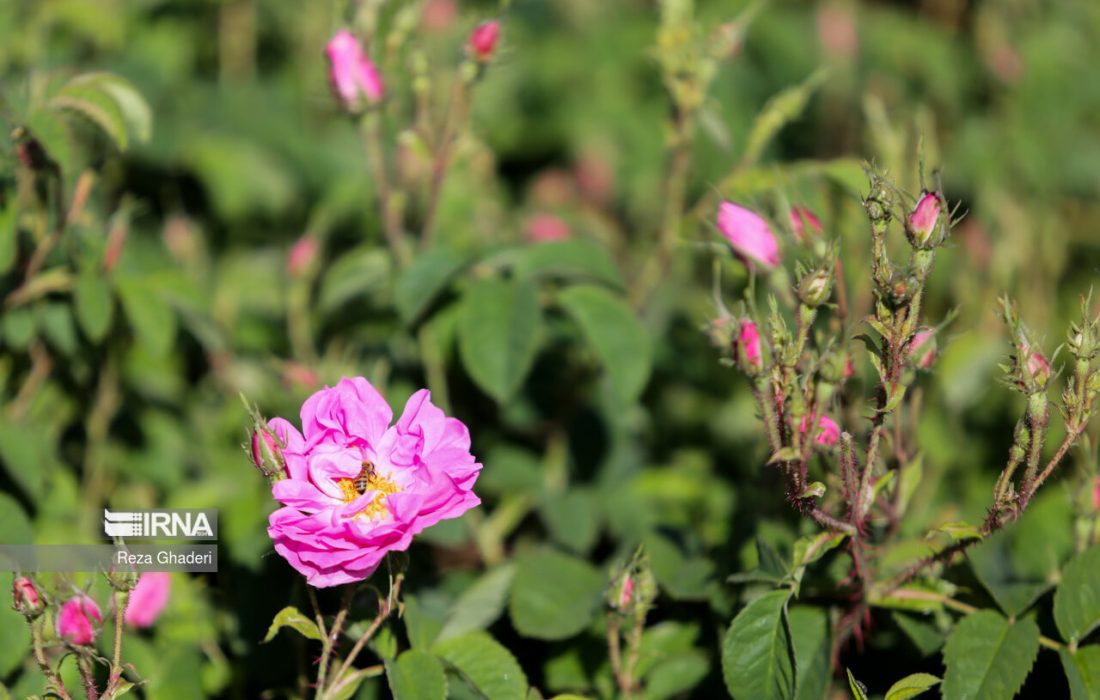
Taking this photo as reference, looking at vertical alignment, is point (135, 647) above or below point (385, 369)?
below

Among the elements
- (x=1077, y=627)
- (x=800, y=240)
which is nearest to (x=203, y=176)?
(x=800, y=240)

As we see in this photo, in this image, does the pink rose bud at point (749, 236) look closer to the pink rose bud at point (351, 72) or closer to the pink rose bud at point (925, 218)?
the pink rose bud at point (925, 218)

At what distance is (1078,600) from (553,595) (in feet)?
2.23

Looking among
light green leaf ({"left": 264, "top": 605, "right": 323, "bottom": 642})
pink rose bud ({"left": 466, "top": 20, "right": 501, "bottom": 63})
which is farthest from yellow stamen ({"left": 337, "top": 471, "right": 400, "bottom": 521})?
pink rose bud ({"left": 466, "top": 20, "right": 501, "bottom": 63})

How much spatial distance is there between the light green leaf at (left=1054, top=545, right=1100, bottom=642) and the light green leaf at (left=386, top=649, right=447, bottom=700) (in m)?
0.75

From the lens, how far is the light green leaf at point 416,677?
4.24 feet

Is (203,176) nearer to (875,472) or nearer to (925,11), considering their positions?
(875,472)

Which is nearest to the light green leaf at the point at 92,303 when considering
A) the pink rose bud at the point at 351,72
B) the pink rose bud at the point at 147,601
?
the pink rose bud at the point at 147,601

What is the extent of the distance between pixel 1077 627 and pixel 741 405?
→ 1042mm

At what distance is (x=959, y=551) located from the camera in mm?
1359

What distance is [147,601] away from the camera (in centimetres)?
162

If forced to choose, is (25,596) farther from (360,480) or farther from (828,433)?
(828,433)

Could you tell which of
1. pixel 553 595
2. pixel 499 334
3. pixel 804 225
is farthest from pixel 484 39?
pixel 553 595

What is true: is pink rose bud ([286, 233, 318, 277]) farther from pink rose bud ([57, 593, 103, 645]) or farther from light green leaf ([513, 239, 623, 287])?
pink rose bud ([57, 593, 103, 645])
